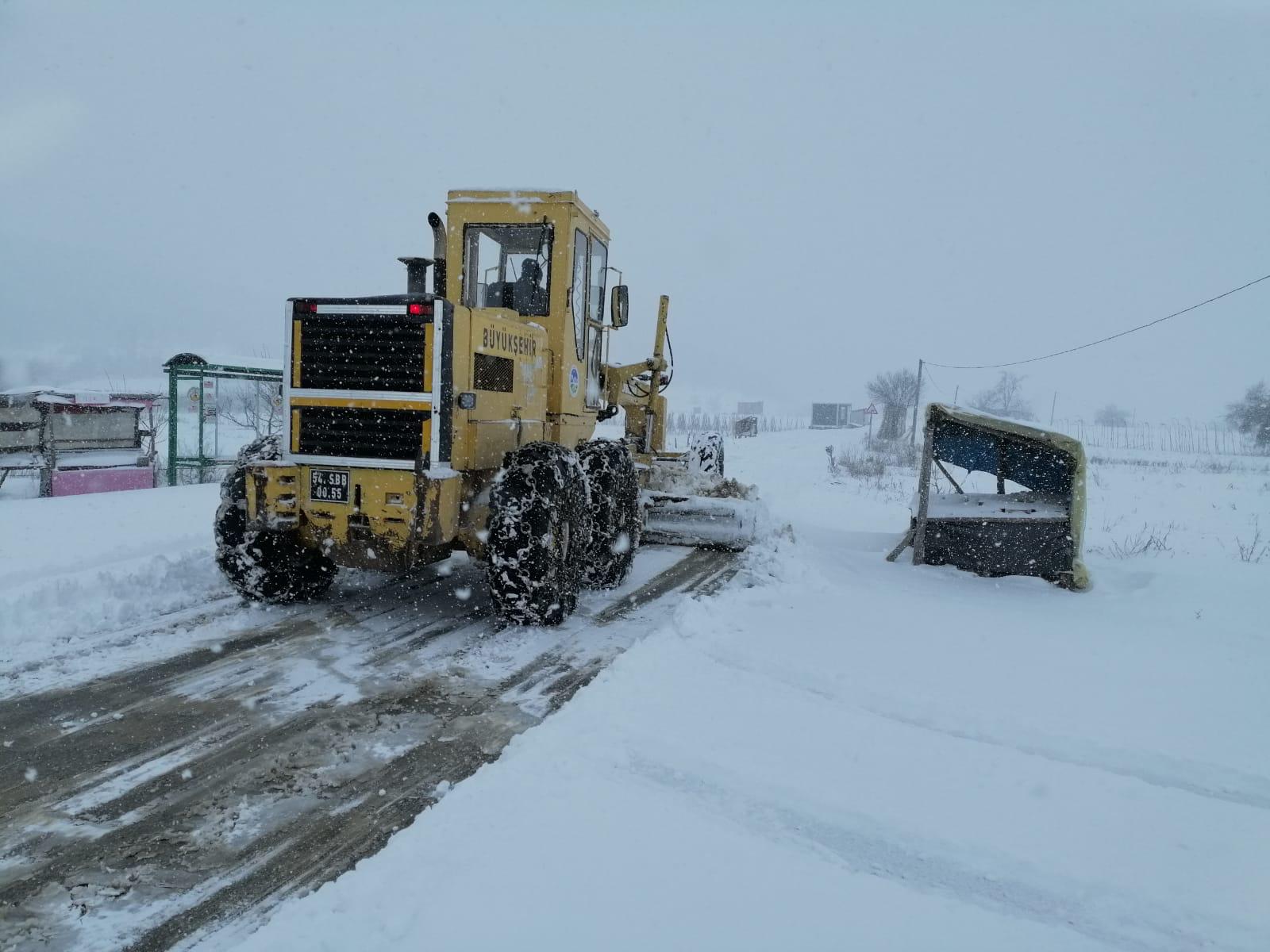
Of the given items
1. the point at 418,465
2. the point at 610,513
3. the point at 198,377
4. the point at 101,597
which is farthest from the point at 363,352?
the point at 198,377

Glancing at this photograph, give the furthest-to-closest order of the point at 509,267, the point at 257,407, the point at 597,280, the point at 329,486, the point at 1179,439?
1. the point at 1179,439
2. the point at 257,407
3. the point at 597,280
4. the point at 509,267
5. the point at 329,486

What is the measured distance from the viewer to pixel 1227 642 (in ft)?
19.4

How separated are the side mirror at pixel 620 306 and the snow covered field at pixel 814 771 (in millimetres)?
2866

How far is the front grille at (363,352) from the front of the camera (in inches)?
205

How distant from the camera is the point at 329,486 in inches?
208

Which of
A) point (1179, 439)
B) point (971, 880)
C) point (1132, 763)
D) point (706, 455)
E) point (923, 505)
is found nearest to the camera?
point (971, 880)

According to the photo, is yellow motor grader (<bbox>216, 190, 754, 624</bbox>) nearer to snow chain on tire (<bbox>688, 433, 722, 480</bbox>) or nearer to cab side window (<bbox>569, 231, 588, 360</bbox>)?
cab side window (<bbox>569, 231, 588, 360</bbox>)

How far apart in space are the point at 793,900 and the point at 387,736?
208 cm

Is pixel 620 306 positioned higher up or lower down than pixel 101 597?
higher up

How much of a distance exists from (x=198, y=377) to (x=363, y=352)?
9.27 meters

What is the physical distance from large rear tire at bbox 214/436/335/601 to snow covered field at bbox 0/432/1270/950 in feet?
0.69

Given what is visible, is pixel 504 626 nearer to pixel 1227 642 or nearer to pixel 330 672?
pixel 330 672

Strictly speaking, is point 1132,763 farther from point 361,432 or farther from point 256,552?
point 256,552

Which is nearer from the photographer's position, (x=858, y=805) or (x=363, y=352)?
(x=858, y=805)
